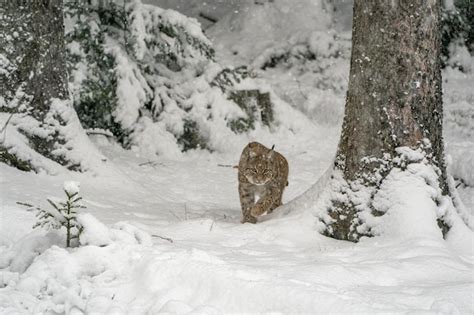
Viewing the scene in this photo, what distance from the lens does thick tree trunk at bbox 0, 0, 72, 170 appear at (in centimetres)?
636

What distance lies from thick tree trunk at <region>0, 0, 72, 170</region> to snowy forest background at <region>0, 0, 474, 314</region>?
0.03 meters

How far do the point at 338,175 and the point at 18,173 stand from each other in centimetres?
348

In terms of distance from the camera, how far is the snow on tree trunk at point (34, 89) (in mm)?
6352

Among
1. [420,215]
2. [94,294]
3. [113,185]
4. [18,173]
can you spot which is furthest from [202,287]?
[113,185]

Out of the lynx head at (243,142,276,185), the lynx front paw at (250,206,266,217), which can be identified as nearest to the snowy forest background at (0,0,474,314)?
the lynx front paw at (250,206,266,217)

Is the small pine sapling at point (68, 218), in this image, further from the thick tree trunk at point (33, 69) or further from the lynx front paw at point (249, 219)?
the thick tree trunk at point (33, 69)

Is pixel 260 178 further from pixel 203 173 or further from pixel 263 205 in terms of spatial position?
pixel 203 173

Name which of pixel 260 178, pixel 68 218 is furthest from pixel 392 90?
pixel 68 218

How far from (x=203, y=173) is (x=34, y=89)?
3.57m

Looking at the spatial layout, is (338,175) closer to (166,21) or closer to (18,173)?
(18,173)

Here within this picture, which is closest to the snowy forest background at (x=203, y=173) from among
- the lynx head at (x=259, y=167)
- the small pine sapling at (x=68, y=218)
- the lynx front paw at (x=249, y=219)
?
the small pine sapling at (x=68, y=218)

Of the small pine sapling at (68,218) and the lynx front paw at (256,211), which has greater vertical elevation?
the small pine sapling at (68,218)

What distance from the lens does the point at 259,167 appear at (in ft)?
22.3

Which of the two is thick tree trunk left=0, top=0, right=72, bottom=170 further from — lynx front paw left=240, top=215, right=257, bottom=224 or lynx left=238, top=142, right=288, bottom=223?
lynx front paw left=240, top=215, right=257, bottom=224
